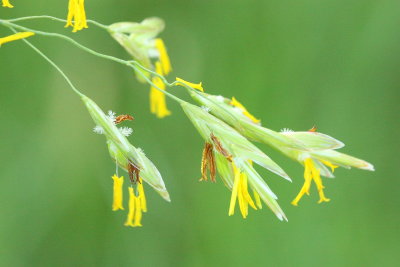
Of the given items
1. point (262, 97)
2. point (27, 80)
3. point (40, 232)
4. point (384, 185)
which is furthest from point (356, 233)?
point (27, 80)

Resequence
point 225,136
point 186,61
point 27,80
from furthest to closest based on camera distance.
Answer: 1. point 186,61
2. point 27,80
3. point 225,136

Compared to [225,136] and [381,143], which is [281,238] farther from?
[225,136]

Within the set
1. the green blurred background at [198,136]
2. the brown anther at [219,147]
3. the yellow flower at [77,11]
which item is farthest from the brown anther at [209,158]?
the green blurred background at [198,136]

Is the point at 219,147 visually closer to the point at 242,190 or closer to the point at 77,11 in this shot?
the point at 242,190

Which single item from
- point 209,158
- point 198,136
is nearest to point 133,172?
point 209,158

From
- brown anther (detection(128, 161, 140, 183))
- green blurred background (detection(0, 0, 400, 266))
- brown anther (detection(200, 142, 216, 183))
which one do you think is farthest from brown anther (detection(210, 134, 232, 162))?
green blurred background (detection(0, 0, 400, 266))

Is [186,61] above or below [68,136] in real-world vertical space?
above
